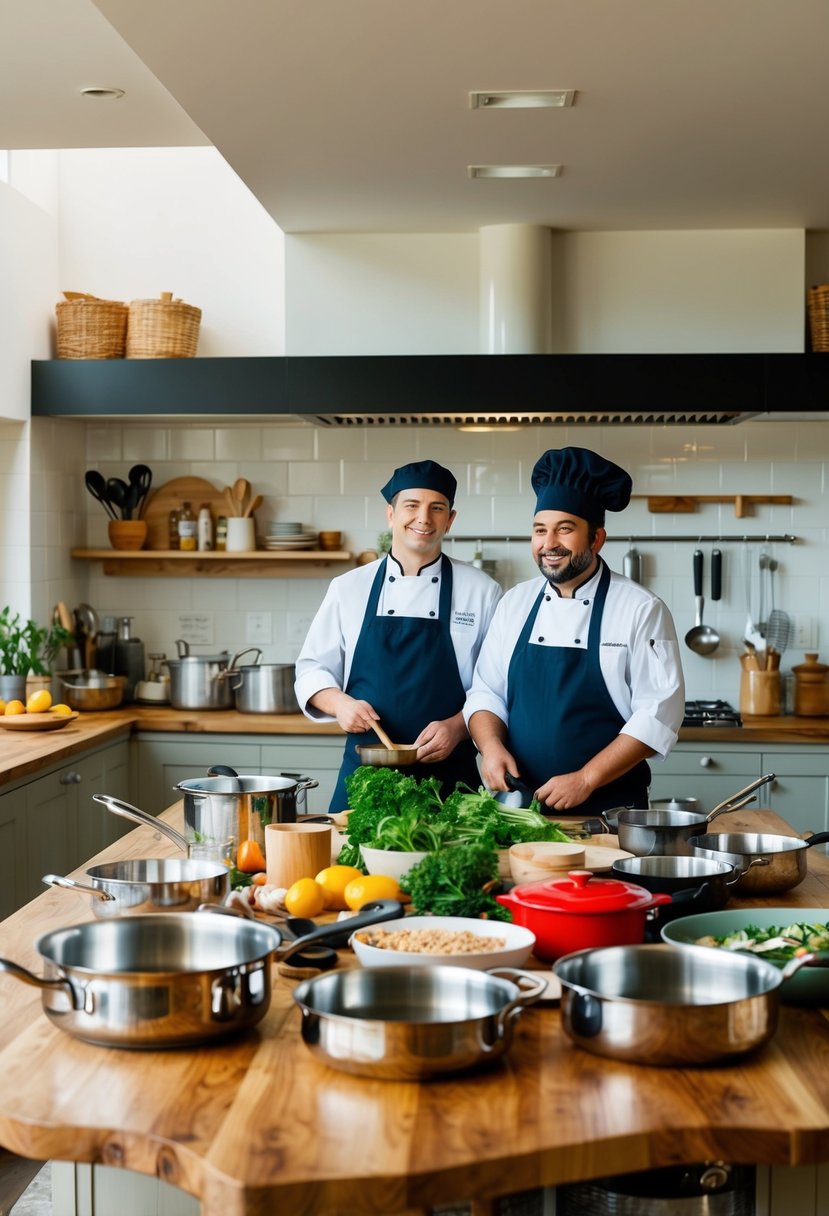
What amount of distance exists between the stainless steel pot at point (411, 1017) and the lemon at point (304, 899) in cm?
50

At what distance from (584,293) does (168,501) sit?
2.05 meters

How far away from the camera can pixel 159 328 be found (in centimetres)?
526

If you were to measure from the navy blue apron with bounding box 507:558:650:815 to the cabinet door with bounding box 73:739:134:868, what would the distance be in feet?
6.50

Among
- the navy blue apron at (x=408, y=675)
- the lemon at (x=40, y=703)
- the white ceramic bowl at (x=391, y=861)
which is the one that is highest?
the navy blue apron at (x=408, y=675)

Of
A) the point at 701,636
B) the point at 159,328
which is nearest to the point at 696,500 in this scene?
the point at 701,636

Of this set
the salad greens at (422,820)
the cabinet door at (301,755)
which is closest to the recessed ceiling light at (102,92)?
the salad greens at (422,820)

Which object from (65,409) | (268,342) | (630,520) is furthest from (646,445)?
(65,409)

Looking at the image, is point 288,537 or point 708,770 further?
point 288,537

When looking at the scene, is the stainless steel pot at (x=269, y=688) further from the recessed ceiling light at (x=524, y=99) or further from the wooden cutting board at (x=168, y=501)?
the recessed ceiling light at (x=524, y=99)

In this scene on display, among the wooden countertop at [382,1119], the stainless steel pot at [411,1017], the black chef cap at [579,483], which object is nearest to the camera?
the wooden countertop at [382,1119]

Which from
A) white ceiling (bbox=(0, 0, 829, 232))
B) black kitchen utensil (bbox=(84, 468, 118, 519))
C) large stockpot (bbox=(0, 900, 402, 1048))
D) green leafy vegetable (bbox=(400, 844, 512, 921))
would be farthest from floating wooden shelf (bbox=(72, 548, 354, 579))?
large stockpot (bbox=(0, 900, 402, 1048))

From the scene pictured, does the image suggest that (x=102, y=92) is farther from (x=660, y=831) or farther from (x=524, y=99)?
(x=660, y=831)

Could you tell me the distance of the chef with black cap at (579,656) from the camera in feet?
11.2

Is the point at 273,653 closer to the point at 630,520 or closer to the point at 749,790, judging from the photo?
the point at 630,520
